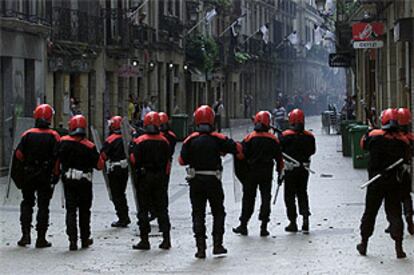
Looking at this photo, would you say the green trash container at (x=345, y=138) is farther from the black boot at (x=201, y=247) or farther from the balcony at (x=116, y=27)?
the black boot at (x=201, y=247)

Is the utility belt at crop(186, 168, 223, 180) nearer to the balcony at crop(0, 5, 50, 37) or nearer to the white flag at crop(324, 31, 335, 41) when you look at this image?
the balcony at crop(0, 5, 50, 37)

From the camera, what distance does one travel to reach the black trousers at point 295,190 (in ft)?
48.5

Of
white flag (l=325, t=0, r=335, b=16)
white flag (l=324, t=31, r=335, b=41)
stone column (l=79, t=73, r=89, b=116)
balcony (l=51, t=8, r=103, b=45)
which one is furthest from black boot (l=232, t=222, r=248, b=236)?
white flag (l=324, t=31, r=335, b=41)

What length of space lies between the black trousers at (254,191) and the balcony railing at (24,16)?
A: 1303cm

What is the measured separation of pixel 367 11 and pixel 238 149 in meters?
18.5

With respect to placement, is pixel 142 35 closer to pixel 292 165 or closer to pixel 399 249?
pixel 292 165

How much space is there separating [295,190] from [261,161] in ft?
2.67

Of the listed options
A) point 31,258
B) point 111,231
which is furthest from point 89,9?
point 31,258

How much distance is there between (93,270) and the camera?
38.3ft

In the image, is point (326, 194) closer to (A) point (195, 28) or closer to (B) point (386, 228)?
(B) point (386, 228)

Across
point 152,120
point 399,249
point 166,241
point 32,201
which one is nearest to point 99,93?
point 32,201

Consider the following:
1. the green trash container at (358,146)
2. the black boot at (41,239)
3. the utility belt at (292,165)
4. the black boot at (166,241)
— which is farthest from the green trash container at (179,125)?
the black boot at (166,241)

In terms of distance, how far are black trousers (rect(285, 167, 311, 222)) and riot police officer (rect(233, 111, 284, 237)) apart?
0.40 m

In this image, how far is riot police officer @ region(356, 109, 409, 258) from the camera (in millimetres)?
12359
